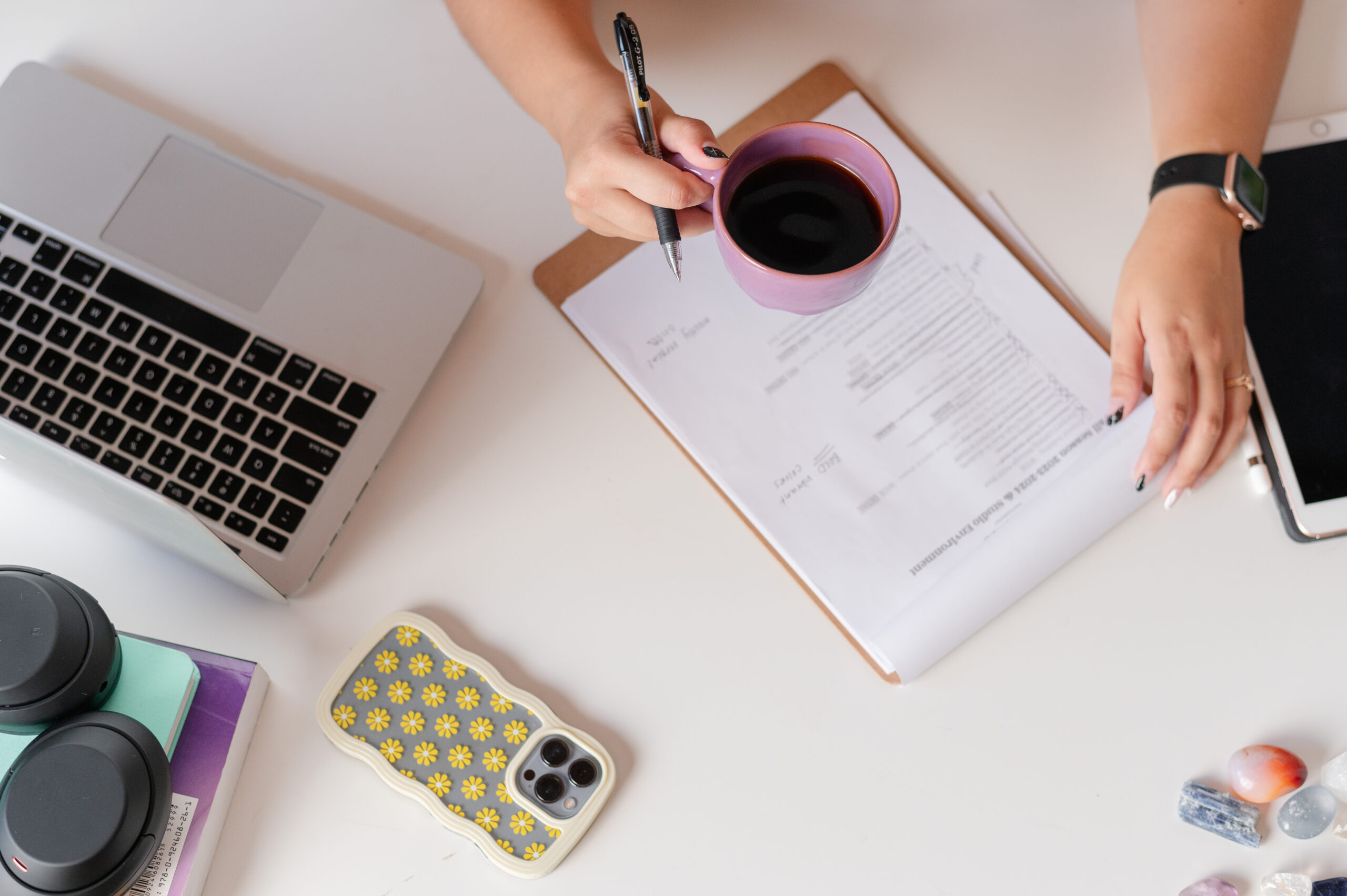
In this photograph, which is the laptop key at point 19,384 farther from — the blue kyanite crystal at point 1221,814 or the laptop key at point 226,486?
the blue kyanite crystal at point 1221,814

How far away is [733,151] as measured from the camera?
0.68 m

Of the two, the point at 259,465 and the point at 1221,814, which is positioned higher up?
the point at 259,465

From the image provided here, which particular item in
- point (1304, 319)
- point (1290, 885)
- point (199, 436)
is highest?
point (199, 436)

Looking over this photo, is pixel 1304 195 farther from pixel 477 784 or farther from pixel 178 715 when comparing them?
pixel 178 715

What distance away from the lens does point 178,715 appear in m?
0.57

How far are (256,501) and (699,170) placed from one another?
0.38 metres

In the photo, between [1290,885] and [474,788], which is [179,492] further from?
[1290,885]

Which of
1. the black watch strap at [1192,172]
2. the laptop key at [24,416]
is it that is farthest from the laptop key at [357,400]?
the black watch strap at [1192,172]

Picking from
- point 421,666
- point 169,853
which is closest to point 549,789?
point 421,666

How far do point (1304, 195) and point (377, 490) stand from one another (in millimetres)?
776

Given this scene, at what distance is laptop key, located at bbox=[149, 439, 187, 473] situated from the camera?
2.01 ft

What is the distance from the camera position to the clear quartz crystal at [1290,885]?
0.60 meters

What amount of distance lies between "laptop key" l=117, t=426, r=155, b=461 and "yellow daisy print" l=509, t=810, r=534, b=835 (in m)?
0.36

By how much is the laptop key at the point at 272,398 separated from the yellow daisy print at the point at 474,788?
295mm
